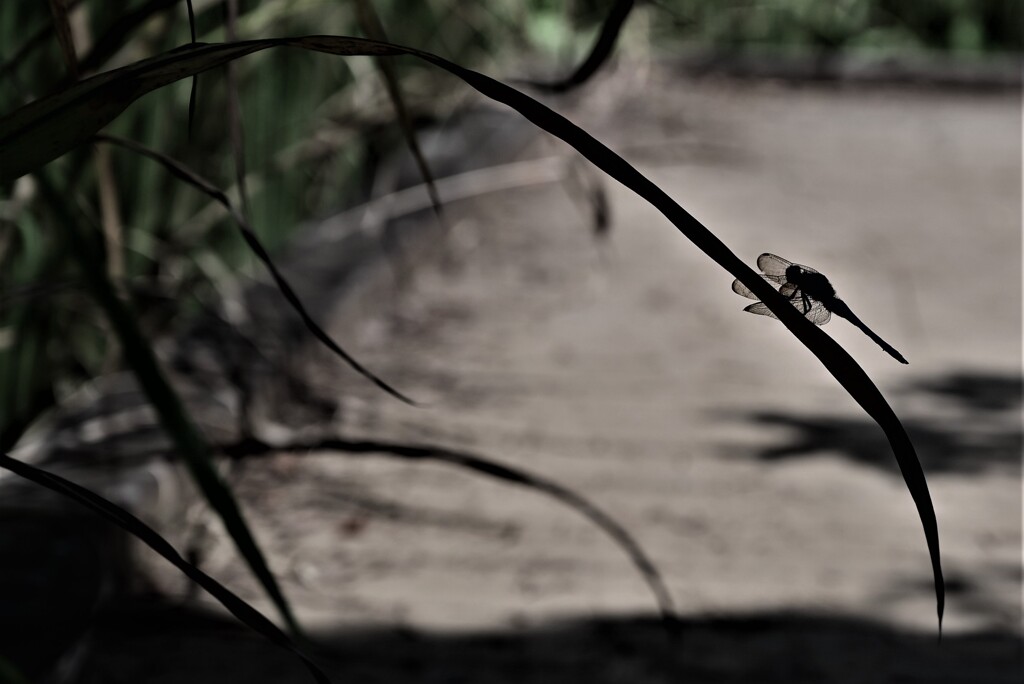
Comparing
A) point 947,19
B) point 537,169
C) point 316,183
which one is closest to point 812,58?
point 947,19

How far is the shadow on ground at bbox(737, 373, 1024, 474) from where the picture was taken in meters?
2.73

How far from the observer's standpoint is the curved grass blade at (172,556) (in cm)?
86

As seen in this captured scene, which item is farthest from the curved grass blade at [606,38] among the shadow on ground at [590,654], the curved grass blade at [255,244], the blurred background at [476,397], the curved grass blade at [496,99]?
the shadow on ground at [590,654]

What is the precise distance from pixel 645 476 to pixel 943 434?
0.72 metres

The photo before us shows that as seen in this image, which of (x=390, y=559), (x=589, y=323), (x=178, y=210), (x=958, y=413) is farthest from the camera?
(x=589, y=323)

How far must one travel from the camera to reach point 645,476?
262 centimetres

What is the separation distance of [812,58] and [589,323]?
18.1ft

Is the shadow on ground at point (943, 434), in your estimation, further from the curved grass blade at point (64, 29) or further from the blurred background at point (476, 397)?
the curved grass blade at point (64, 29)

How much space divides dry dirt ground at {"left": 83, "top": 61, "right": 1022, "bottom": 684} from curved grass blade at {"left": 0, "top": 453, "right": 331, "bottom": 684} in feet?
1.05

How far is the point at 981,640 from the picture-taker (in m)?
2.00

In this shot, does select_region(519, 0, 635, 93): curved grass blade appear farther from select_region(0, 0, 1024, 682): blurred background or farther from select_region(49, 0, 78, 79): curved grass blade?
select_region(49, 0, 78, 79): curved grass blade

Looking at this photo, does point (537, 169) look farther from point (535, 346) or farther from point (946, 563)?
point (946, 563)

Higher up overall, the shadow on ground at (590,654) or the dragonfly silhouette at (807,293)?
the dragonfly silhouette at (807,293)

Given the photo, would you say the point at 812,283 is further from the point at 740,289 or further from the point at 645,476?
the point at 645,476
